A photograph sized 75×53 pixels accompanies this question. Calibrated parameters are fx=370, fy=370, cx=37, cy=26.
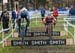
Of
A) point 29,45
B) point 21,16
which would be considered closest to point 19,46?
point 29,45

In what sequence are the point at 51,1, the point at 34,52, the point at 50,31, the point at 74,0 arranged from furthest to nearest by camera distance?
the point at 51,1, the point at 74,0, the point at 50,31, the point at 34,52

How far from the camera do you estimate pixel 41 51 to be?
13.5 metres

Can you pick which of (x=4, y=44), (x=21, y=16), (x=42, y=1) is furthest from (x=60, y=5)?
(x=4, y=44)

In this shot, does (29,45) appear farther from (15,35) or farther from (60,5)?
(60,5)

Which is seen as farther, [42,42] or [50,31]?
[50,31]

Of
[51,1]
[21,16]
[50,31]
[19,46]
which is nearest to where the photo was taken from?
[19,46]

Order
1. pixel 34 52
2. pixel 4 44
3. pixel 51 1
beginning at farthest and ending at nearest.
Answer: pixel 51 1
pixel 4 44
pixel 34 52

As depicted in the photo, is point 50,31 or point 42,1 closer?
point 50,31

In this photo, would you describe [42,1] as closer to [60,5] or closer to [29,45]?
[60,5]

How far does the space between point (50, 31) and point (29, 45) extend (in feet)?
12.5

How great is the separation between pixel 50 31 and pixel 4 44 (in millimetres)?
3095

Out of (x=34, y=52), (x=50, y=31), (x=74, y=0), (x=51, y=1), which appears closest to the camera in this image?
(x=34, y=52)

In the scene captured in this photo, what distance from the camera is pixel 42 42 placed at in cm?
1387

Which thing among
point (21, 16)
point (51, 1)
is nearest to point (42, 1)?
point (51, 1)
